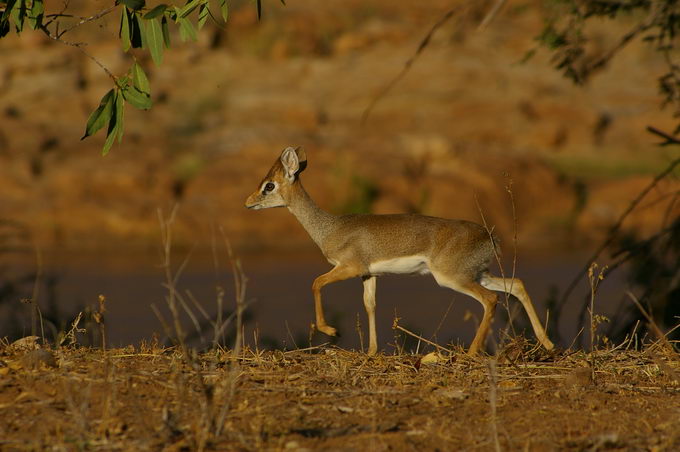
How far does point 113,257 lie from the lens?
19219 mm

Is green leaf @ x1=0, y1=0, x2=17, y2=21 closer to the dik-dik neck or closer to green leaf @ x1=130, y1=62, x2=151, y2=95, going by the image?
green leaf @ x1=130, y1=62, x2=151, y2=95

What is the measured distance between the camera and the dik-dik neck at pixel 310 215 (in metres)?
9.49

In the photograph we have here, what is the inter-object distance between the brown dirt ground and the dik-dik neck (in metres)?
2.51

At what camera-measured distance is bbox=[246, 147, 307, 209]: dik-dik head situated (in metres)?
9.83

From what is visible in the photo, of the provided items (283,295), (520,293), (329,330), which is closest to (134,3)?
(329,330)

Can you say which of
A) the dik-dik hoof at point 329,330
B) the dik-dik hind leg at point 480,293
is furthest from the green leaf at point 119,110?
the dik-dik hind leg at point 480,293

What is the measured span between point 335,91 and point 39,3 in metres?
18.5

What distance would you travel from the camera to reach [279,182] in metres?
9.87

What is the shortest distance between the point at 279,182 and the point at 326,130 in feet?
44.7

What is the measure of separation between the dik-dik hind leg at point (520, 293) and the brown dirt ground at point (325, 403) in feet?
4.49

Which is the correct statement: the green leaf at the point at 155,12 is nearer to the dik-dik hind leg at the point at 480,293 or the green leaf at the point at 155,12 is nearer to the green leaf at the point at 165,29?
the green leaf at the point at 165,29

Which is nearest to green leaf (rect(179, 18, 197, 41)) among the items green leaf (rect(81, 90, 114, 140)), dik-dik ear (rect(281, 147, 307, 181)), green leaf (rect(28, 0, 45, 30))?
green leaf (rect(81, 90, 114, 140))

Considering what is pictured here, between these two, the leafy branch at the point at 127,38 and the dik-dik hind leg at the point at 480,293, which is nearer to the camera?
the leafy branch at the point at 127,38

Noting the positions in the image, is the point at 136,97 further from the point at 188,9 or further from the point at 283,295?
the point at 283,295
